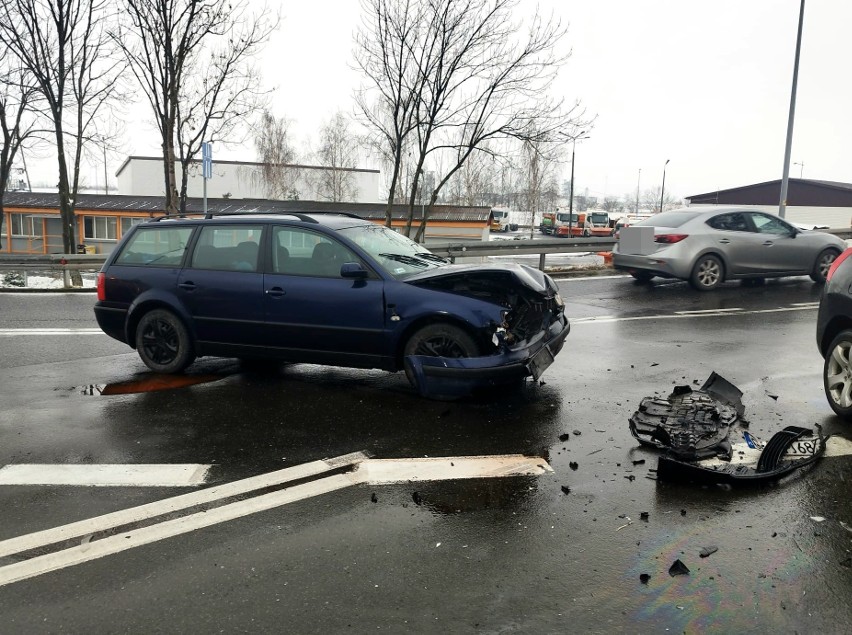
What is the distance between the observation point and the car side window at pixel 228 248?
6680 millimetres

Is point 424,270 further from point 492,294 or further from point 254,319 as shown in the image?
point 254,319

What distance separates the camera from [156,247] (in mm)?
7082

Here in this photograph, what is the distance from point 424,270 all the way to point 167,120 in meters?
15.8

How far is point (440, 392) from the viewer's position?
5.70m

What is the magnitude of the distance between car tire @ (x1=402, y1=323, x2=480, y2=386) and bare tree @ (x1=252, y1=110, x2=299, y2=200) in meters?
53.6

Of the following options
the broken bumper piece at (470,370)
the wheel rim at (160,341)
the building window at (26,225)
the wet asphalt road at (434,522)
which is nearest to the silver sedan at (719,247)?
the wet asphalt road at (434,522)

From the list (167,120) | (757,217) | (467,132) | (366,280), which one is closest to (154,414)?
(366,280)

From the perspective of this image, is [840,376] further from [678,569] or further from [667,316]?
[667,316]

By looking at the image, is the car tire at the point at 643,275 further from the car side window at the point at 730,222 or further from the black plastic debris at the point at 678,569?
the black plastic debris at the point at 678,569

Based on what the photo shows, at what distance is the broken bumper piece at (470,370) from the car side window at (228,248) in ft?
6.71

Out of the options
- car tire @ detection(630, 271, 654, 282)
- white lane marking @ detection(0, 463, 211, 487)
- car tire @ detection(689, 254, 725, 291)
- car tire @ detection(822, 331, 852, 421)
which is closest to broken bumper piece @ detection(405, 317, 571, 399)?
white lane marking @ detection(0, 463, 211, 487)

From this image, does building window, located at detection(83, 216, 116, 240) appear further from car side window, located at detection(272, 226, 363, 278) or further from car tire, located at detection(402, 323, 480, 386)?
car tire, located at detection(402, 323, 480, 386)

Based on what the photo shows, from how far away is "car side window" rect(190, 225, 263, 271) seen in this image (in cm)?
668

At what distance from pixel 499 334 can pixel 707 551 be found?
264cm
